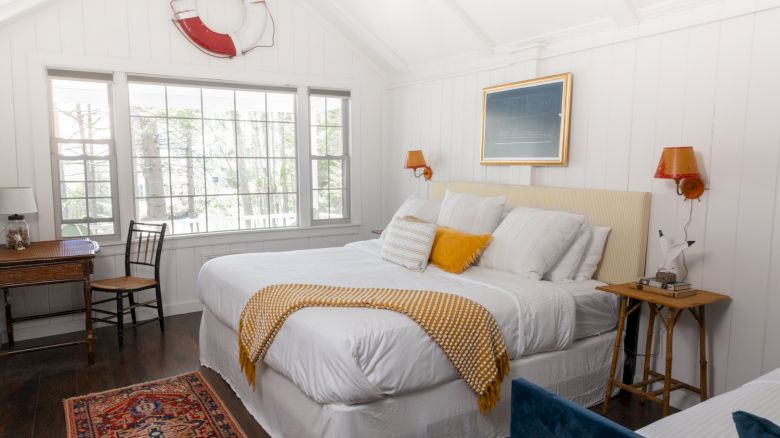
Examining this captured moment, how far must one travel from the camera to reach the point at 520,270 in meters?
3.14

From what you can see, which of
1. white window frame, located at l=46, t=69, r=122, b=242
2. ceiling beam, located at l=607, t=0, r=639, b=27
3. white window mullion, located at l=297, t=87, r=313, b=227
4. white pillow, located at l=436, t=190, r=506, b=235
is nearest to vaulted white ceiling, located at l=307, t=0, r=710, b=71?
ceiling beam, located at l=607, t=0, r=639, b=27

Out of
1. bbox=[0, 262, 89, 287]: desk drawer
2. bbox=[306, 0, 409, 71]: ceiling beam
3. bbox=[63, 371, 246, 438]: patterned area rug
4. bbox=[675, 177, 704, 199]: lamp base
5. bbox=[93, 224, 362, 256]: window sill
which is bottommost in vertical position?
bbox=[63, 371, 246, 438]: patterned area rug

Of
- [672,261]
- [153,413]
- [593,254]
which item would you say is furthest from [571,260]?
[153,413]

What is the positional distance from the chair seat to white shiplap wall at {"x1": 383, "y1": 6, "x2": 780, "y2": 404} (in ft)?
10.2

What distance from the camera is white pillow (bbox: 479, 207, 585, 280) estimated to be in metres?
3.12

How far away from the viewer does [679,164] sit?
2742mm

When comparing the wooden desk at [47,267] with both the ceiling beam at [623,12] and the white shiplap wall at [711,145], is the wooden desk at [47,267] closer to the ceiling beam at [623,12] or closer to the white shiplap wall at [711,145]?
the white shiplap wall at [711,145]

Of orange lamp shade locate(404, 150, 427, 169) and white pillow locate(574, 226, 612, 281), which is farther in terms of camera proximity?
orange lamp shade locate(404, 150, 427, 169)

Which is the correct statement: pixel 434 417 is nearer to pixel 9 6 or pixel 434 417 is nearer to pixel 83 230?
pixel 83 230

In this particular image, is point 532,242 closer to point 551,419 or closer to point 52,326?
point 551,419

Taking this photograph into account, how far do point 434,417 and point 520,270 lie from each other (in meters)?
1.14

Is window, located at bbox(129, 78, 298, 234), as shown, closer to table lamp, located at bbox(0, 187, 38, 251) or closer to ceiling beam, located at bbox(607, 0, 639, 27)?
table lamp, located at bbox(0, 187, 38, 251)

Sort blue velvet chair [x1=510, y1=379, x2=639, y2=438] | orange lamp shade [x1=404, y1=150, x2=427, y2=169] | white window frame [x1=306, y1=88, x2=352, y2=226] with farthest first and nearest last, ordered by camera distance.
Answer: white window frame [x1=306, y1=88, x2=352, y2=226] < orange lamp shade [x1=404, y1=150, x2=427, y2=169] < blue velvet chair [x1=510, y1=379, x2=639, y2=438]

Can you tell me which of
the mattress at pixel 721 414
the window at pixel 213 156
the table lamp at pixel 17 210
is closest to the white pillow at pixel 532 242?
the mattress at pixel 721 414
